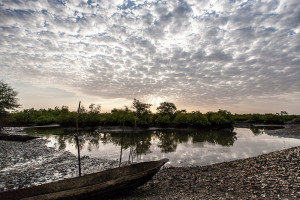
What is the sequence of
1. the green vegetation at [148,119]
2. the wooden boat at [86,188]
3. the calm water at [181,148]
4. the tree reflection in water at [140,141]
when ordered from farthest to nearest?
the green vegetation at [148,119] < the tree reflection in water at [140,141] < the calm water at [181,148] < the wooden boat at [86,188]

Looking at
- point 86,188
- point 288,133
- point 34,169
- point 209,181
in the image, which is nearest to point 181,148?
point 209,181

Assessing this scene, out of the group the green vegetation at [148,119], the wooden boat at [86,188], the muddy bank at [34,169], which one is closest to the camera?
the wooden boat at [86,188]

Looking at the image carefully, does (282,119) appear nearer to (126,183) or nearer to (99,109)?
(99,109)

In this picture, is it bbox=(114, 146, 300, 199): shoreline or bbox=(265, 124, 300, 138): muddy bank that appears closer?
bbox=(114, 146, 300, 199): shoreline

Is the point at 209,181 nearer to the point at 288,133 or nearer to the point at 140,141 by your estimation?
the point at 140,141

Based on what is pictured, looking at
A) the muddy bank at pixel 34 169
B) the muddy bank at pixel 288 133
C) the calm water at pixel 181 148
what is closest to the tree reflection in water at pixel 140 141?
the calm water at pixel 181 148

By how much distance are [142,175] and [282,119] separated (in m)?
105

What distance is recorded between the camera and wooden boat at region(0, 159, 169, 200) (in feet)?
23.6

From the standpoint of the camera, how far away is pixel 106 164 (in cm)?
1667

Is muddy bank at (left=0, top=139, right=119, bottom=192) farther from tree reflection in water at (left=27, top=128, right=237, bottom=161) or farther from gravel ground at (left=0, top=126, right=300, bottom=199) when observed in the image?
tree reflection in water at (left=27, top=128, right=237, bottom=161)

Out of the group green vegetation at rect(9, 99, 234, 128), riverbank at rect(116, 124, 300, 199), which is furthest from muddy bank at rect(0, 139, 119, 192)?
green vegetation at rect(9, 99, 234, 128)

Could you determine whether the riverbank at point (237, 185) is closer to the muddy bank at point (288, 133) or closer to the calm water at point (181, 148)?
the calm water at point (181, 148)

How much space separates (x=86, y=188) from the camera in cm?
749

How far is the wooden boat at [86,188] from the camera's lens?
720 centimetres
